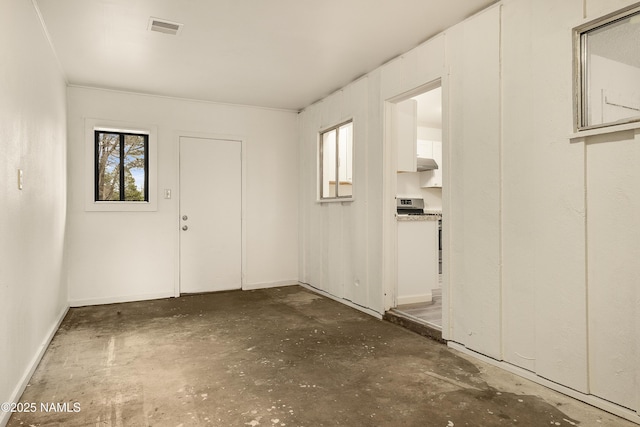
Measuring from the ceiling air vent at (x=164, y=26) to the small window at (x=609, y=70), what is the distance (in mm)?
2930

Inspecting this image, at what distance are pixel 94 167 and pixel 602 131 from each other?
5.08 metres

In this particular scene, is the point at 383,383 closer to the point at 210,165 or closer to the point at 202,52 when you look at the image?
the point at 202,52

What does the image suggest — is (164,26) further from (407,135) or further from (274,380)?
(274,380)

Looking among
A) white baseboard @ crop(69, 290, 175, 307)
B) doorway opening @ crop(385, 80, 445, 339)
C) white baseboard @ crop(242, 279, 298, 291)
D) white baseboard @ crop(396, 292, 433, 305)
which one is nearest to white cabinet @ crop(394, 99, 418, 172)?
doorway opening @ crop(385, 80, 445, 339)

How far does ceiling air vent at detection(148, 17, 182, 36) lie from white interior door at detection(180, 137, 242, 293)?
210 cm

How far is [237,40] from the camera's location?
352 cm

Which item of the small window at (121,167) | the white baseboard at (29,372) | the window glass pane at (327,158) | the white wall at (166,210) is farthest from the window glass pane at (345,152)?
the white baseboard at (29,372)

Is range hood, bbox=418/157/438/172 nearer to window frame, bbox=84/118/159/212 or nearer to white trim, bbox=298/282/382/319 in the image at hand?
white trim, bbox=298/282/382/319

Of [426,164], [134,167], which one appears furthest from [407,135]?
[134,167]

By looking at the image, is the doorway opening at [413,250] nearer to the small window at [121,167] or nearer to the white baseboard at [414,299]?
the white baseboard at [414,299]

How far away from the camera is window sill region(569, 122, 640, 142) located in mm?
2002

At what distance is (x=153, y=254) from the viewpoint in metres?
5.10

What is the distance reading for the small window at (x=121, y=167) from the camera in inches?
193

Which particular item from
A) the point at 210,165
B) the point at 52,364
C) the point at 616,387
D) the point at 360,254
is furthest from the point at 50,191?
the point at 616,387
